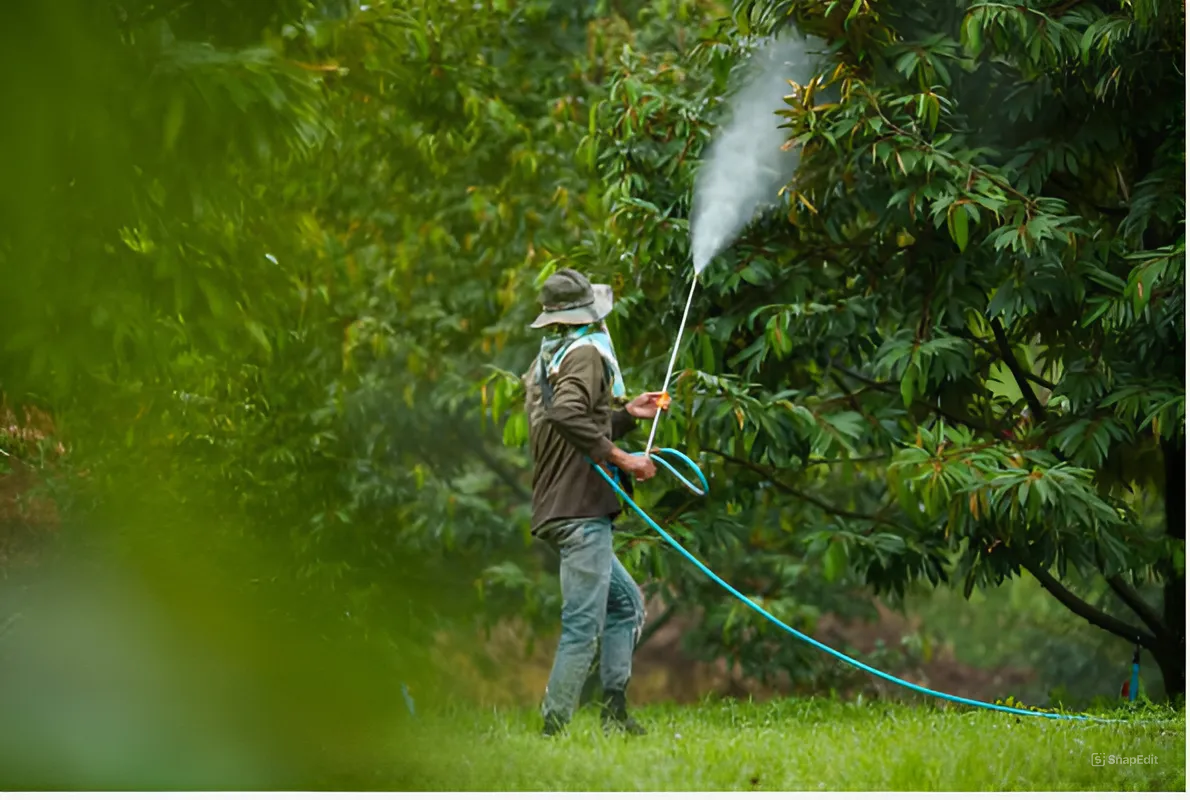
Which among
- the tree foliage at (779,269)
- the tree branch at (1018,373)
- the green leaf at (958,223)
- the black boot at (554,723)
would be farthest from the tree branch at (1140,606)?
the black boot at (554,723)

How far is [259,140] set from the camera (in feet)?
15.0

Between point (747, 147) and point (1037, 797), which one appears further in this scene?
point (747, 147)

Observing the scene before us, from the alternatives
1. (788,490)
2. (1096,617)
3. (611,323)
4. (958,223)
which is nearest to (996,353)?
(958,223)

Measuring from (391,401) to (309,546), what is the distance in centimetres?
139

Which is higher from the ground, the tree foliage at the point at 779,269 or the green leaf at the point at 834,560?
the tree foliage at the point at 779,269

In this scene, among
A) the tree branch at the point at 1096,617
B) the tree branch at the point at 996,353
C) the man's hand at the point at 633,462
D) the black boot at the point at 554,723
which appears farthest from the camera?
the tree branch at the point at 1096,617

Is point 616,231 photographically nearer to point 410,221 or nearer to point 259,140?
point 259,140

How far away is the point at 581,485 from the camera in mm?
4305

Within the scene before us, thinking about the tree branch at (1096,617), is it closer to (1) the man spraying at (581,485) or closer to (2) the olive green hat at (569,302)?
(1) the man spraying at (581,485)

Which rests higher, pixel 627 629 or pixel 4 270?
pixel 4 270

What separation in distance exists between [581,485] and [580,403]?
Result: 0.26 m

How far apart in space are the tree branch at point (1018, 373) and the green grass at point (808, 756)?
127 cm

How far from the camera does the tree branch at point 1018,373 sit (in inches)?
213

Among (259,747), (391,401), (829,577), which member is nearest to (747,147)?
(829,577)
